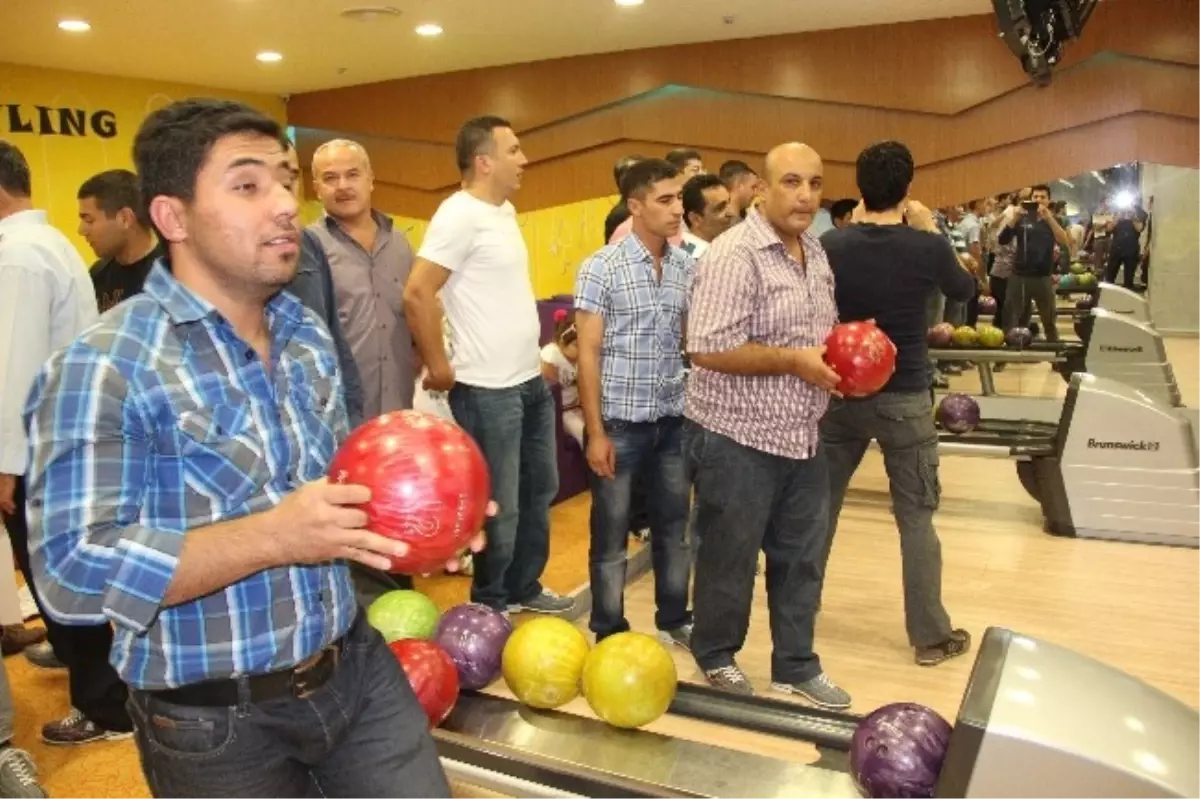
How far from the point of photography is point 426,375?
136 inches

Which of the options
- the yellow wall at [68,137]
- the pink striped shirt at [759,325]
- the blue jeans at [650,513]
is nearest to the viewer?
the pink striped shirt at [759,325]

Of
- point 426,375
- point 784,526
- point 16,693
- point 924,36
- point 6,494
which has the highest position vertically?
point 924,36

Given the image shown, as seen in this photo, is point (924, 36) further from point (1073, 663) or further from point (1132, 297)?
point (1073, 663)

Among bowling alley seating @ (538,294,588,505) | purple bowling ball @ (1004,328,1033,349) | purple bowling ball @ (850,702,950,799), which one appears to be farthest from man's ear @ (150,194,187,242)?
purple bowling ball @ (1004,328,1033,349)

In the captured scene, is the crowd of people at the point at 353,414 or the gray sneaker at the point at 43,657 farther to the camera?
the gray sneaker at the point at 43,657

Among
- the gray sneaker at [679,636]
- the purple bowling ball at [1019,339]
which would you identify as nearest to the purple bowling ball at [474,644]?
the gray sneaker at [679,636]

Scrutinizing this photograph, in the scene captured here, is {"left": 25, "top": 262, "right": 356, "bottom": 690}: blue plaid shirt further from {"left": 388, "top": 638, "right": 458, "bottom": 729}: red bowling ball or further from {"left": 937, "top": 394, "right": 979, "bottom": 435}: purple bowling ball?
{"left": 937, "top": 394, "right": 979, "bottom": 435}: purple bowling ball

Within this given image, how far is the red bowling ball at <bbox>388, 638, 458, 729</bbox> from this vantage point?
2.23 m

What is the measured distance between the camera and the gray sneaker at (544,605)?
3.89 m

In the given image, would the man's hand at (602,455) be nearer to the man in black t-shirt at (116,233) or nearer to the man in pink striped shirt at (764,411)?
the man in pink striped shirt at (764,411)

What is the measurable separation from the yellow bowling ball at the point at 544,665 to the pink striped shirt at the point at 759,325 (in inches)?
30.2

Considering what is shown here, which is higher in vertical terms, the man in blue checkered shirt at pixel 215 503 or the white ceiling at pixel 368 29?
the white ceiling at pixel 368 29

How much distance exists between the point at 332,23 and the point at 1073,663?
250 inches

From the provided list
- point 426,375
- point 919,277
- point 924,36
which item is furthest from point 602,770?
point 924,36
